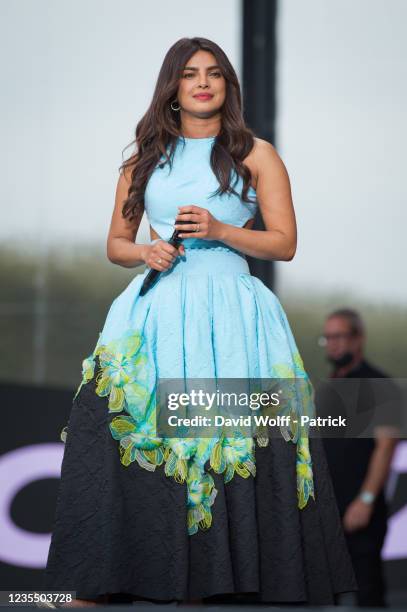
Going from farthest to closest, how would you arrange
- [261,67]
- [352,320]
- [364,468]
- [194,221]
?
[261,67] < [352,320] < [364,468] < [194,221]

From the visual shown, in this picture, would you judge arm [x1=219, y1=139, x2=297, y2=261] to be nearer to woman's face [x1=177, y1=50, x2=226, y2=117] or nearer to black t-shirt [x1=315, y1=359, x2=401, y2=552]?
woman's face [x1=177, y1=50, x2=226, y2=117]

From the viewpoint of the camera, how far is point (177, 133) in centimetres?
254

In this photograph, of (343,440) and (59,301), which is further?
(59,301)

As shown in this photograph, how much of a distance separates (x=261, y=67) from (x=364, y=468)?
190 cm

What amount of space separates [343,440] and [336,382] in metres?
0.19

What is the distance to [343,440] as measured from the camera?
3.47 m

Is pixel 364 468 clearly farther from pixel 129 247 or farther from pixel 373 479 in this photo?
pixel 129 247

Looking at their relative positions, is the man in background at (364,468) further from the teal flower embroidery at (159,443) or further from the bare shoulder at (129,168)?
the bare shoulder at (129,168)

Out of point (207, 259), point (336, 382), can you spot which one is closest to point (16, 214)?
point (336, 382)

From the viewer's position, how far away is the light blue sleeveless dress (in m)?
2.33

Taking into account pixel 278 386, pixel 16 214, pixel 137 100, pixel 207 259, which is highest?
pixel 137 100

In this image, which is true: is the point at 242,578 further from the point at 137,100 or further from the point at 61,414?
the point at 137,100

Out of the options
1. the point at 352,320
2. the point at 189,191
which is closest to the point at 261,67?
the point at 352,320

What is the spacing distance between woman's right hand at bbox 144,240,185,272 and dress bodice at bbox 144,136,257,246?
127mm
